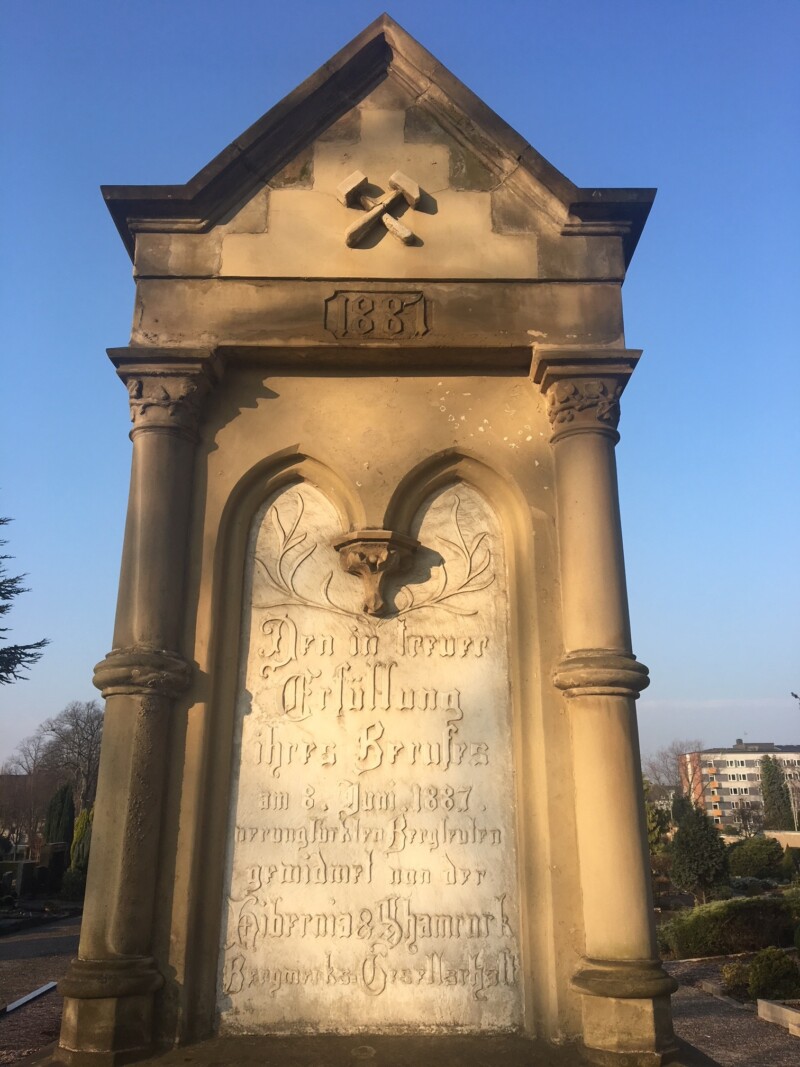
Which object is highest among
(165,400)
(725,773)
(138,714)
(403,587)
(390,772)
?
(725,773)

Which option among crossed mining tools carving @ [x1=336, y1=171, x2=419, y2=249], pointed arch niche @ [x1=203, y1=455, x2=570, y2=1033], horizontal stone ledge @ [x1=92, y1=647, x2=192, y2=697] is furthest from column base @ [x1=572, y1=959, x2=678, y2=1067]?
crossed mining tools carving @ [x1=336, y1=171, x2=419, y2=249]

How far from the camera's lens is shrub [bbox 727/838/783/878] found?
1330 inches

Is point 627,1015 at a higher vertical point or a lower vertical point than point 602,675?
lower

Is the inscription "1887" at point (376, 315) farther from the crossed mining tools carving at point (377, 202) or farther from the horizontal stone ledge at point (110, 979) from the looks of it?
the horizontal stone ledge at point (110, 979)

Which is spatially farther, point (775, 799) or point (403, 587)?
point (775, 799)

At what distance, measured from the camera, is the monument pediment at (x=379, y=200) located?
591 cm

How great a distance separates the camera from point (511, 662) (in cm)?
530

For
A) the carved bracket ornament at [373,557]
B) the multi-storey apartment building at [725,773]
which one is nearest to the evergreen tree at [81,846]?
the carved bracket ornament at [373,557]

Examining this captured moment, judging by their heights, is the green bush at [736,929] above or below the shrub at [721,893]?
below

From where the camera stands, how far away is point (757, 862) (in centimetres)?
3388

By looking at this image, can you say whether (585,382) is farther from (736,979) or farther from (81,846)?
(81,846)

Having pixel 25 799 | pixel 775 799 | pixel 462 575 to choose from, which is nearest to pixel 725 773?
pixel 775 799

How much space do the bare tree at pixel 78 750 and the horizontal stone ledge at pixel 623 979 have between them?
5638cm

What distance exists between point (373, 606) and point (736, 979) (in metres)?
14.2
